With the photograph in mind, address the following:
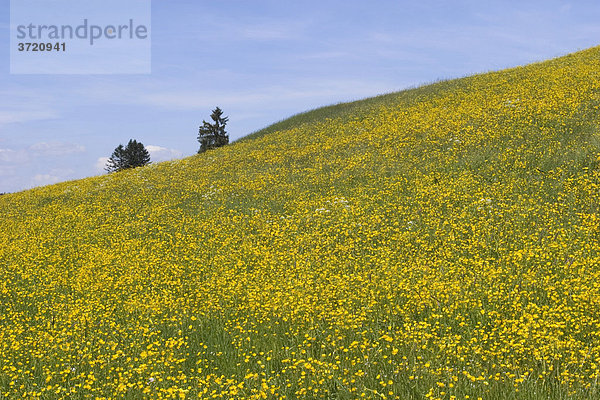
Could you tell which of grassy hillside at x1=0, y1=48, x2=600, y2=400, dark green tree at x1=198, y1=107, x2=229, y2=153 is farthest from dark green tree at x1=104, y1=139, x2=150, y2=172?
grassy hillside at x1=0, y1=48, x2=600, y2=400

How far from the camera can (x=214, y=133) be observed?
181 ft

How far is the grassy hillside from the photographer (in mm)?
5488

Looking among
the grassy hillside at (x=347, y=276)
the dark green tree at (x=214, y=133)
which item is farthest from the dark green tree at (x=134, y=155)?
the grassy hillside at (x=347, y=276)

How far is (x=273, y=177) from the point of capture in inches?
762

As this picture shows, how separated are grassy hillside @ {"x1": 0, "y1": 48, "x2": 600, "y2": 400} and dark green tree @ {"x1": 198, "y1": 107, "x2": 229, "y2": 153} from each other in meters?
34.5

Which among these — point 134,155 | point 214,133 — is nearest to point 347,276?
point 214,133

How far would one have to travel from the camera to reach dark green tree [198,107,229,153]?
54688mm

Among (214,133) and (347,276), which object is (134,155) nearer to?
(214,133)

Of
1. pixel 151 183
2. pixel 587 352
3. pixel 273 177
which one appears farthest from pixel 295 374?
pixel 151 183

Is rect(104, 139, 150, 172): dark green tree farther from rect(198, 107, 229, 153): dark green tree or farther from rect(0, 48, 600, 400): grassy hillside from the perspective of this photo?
rect(0, 48, 600, 400): grassy hillside

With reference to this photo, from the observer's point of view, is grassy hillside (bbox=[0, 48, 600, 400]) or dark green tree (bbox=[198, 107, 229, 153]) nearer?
grassy hillside (bbox=[0, 48, 600, 400])

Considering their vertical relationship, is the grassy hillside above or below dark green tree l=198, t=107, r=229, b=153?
below

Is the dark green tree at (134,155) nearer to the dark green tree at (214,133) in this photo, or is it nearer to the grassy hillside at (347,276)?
the dark green tree at (214,133)

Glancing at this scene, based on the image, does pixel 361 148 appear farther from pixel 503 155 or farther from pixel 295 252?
pixel 295 252
